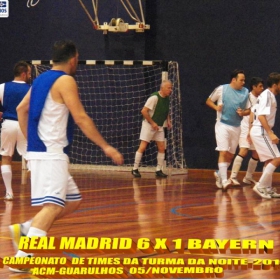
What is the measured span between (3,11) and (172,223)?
34.2ft

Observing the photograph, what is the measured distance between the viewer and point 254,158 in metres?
12.6

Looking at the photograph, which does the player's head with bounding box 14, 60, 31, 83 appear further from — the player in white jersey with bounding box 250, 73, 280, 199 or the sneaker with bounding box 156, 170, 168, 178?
the sneaker with bounding box 156, 170, 168, 178

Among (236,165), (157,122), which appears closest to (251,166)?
(236,165)

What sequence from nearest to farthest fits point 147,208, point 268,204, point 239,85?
1. point 147,208
2. point 268,204
3. point 239,85

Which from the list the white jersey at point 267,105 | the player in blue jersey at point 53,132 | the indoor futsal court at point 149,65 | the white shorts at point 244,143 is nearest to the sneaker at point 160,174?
the indoor futsal court at point 149,65

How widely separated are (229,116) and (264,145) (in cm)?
154

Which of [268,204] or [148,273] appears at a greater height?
[148,273]

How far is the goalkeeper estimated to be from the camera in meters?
13.7

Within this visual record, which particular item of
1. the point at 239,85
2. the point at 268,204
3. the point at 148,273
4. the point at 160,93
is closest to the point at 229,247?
the point at 148,273

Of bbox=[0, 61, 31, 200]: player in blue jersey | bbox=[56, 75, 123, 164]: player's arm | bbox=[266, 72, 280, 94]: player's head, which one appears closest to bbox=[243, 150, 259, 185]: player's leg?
bbox=[266, 72, 280, 94]: player's head

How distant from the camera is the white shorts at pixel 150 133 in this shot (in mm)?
13938

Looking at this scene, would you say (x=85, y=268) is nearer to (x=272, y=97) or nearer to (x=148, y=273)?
(x=148, y=273)

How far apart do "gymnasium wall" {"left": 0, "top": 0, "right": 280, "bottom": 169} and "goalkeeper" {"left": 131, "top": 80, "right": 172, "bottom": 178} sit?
1155 mm

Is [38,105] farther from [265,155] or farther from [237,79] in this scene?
[237,79]
